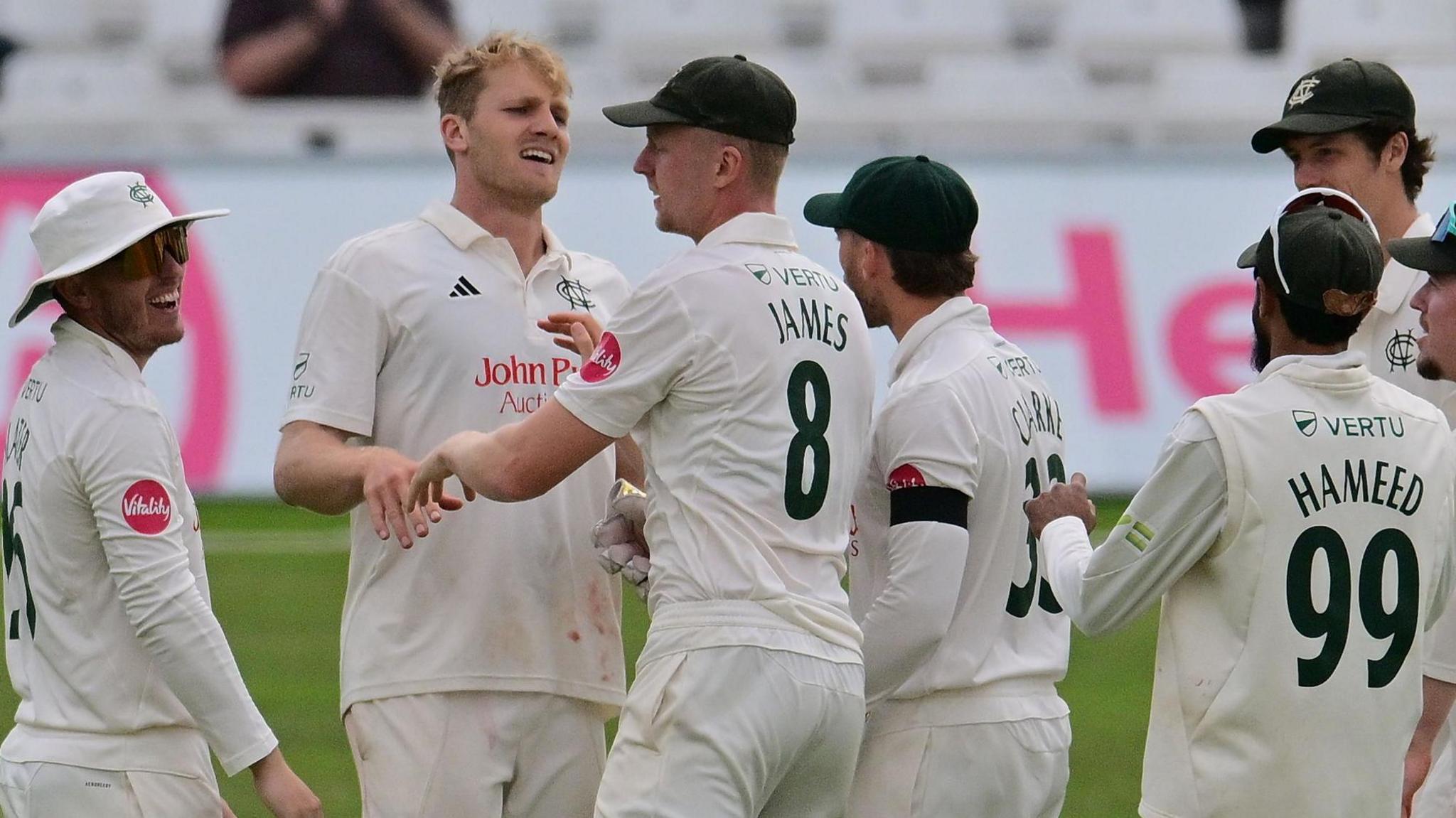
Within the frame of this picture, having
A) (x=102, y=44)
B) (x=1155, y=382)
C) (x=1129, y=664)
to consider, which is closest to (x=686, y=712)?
(x=1129, y=664)

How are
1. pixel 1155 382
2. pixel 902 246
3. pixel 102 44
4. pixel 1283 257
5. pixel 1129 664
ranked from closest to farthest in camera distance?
pixel 1283 257 → pixel 902 246 → pixel 1129 664 → pixel 1155 382 → pixel 102 44

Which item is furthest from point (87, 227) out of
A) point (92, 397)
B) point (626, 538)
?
point (626, 538)

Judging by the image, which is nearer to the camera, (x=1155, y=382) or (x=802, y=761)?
(x=802, y=761)

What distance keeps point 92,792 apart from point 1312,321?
2.67 meters

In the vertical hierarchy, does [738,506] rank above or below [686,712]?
above

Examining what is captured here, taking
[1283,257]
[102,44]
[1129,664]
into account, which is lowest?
[1129,664]

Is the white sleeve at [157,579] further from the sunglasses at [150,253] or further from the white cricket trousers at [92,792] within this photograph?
the sunglasses at [150,253]

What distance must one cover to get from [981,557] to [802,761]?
0.76 meters

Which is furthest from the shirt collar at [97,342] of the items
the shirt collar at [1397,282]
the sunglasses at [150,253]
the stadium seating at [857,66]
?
the stadium seating at [857,66]

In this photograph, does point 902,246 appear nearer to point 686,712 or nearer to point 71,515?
point 686,712

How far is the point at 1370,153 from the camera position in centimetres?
536

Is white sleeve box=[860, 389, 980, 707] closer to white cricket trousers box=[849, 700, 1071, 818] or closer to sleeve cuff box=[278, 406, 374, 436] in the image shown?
white cricket trousers box=[849, 700, 1071, 818]

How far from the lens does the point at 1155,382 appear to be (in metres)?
14.8

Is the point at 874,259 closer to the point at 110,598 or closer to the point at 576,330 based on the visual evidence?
the point at 576,330
